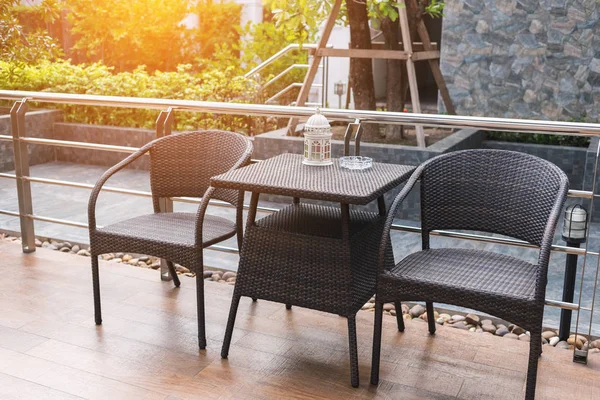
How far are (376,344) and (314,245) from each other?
1.40 feet

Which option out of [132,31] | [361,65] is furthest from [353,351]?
[132,31]

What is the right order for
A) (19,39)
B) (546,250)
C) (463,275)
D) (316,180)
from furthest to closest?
(19,39)
(316,180)
(463,275)
(546,250)

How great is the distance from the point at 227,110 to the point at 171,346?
1114 mm

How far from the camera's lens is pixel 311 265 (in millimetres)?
2611

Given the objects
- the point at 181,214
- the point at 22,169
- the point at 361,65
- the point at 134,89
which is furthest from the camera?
the point at 134,89

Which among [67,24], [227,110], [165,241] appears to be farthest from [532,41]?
[67,24]

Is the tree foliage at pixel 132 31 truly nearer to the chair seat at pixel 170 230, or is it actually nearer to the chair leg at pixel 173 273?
the chair leg at pixel 173 273

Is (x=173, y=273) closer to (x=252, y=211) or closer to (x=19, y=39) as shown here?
(x=252, y=211)

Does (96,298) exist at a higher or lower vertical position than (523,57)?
lower

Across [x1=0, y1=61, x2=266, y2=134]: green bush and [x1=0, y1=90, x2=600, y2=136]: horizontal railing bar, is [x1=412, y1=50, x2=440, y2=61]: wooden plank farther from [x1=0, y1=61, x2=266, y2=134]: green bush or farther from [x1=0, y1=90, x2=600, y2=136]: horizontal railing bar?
[x1=0, y1=90, x2=600, y2=136]: horizontal railing bar

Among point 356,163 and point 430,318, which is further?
point 430,318

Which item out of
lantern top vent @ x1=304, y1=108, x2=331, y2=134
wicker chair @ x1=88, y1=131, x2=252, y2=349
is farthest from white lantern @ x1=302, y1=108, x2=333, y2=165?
wicker chair @ x1=88, y1=131, x2=252, y2=349

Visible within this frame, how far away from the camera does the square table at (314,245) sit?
2535 mm

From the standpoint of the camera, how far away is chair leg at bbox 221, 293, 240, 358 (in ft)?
9.04
